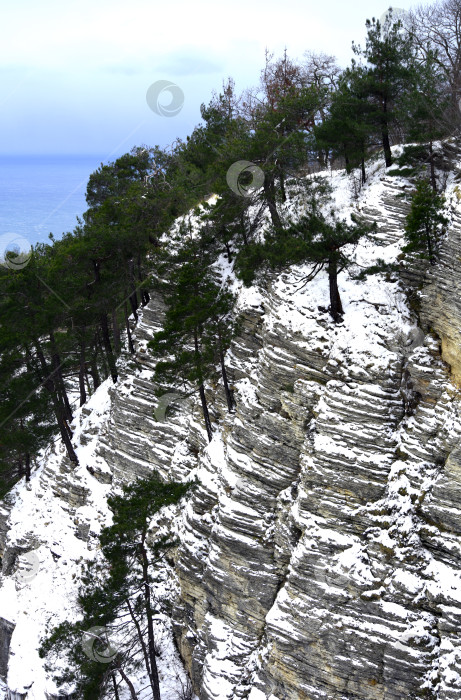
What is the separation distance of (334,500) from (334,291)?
254 inches

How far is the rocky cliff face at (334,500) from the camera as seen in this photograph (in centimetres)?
1547

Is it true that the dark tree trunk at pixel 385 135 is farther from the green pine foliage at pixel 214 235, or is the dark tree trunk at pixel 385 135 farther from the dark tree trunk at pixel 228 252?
the dark tree trunk at pixel 228 252

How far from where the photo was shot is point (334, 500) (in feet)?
56.1

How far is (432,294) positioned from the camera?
1731cm

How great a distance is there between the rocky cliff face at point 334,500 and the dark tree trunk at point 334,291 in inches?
12.6

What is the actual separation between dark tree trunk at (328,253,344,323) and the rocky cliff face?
0.32 m

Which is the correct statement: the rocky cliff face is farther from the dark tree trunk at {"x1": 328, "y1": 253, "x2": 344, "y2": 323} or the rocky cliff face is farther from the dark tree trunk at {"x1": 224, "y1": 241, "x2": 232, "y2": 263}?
the dark tree trunk at {"x1": 224, "y1": 241, "x2": 232, "y2": 263}

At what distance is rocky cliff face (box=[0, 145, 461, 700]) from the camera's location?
15469 millimetres

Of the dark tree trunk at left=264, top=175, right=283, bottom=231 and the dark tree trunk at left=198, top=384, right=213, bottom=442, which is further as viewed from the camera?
the dark tree trunk at left=198, top=384, right=213, bottom=442

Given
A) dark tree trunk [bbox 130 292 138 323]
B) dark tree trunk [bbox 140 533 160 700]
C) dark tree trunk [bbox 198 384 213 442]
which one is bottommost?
dark tree trunk [bbox 140 533 160 700]

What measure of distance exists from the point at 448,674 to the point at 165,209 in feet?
72.4

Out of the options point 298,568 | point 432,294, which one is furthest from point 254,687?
point 432,294

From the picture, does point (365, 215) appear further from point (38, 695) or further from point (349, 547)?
point (38, 695)


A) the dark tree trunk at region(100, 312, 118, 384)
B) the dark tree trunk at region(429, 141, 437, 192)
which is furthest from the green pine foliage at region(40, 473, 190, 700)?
the dark tree trunk at region(429, 141, 437, 192)
